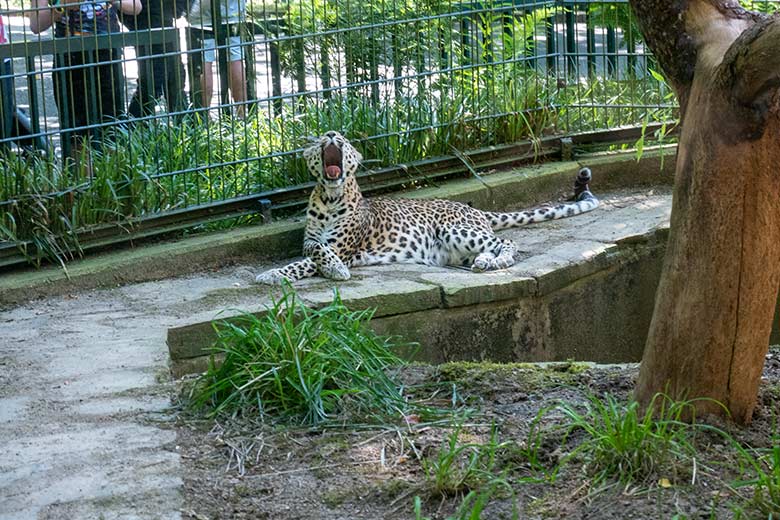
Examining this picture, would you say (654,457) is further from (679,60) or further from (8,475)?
(8,475)

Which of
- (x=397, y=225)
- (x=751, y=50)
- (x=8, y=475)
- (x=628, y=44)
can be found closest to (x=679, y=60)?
(x=751, y=50)

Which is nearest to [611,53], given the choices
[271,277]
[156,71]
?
[156,71]

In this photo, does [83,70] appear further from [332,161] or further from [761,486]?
[761,486]

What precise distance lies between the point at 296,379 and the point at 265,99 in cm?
394

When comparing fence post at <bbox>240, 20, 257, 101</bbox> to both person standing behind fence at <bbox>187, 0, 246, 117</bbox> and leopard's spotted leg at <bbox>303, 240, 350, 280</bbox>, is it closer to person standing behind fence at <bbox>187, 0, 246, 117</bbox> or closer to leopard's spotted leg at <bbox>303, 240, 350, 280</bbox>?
person standing behind fence at <bbox>187, 0, 246, 117</bbox>

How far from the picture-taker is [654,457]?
4414mm

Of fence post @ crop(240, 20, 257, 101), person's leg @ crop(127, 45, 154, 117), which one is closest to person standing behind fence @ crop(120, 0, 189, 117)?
person's leg @ crop(127, 45, 154, 117)

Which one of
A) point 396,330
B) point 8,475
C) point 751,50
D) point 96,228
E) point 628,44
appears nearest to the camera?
point 751,50

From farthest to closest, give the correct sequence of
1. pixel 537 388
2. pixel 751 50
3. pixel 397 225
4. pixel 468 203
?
pixel 468 203 → pixel 397 225 → pixel 537 388 → pixel 751 50

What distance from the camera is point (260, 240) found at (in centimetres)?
880

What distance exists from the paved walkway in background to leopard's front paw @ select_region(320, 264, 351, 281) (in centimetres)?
10

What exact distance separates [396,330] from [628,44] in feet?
14.0

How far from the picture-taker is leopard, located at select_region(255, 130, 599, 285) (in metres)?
8.60

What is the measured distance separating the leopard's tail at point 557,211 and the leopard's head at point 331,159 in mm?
1307
